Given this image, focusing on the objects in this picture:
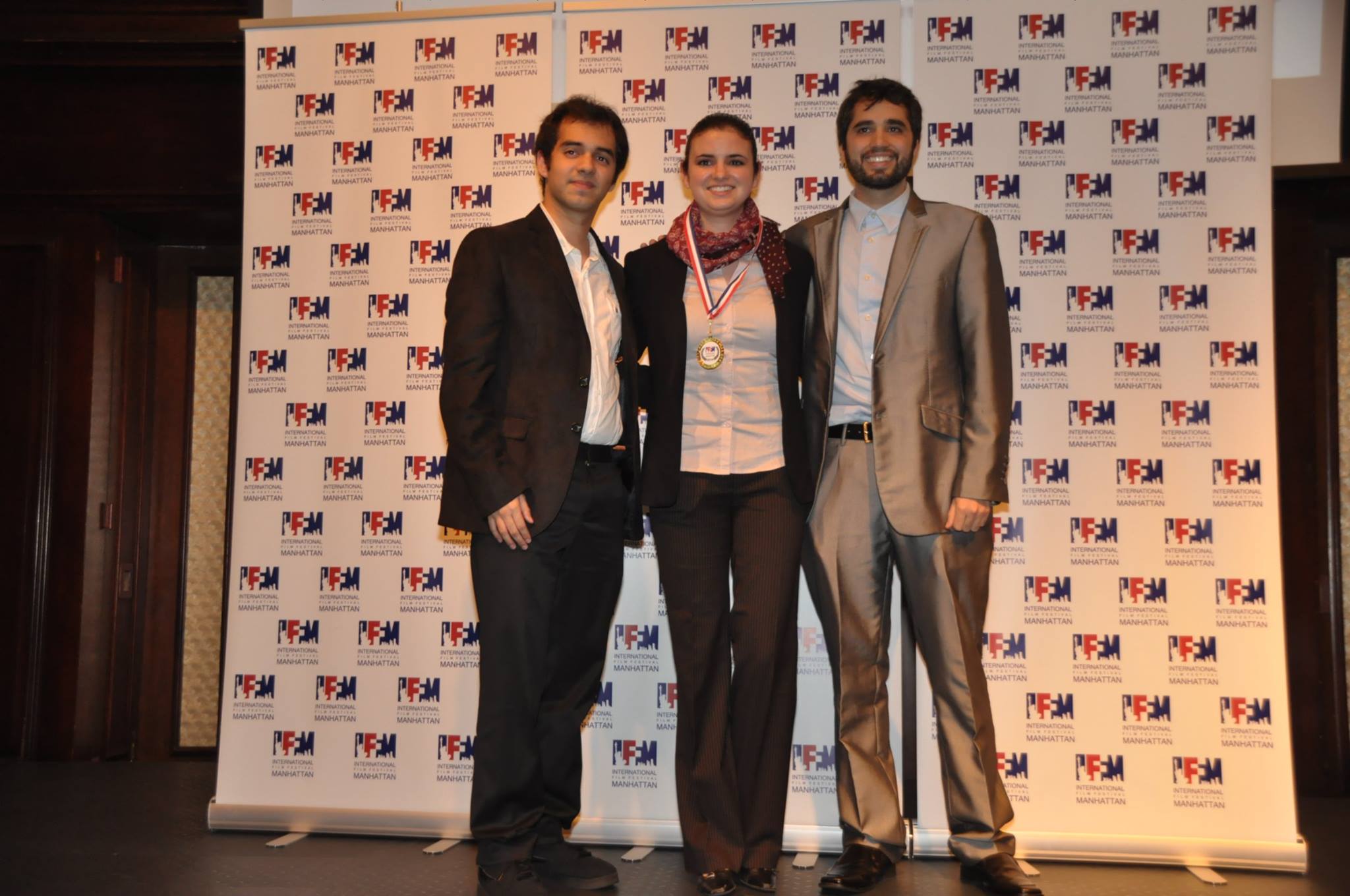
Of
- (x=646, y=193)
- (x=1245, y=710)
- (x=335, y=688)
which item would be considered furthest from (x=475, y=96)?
(x=1245, y=710)

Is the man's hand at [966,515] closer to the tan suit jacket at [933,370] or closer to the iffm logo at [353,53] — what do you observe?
the tan suit jacket at [933,370]

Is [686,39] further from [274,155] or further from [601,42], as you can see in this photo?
[274,155]

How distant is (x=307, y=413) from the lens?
12.2 ft

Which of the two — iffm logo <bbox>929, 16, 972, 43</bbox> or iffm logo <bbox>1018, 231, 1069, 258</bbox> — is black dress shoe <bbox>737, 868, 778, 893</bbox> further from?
iffm logo <bbox>929, 16, 972, 43</bbox>

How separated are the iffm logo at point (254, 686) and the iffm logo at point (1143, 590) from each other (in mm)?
2946

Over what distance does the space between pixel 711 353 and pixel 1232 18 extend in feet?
7.40

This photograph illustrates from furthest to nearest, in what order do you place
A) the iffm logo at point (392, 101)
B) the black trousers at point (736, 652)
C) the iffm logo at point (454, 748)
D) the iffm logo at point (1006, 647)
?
the iffm logo at point (392, 101) → the iffm logo at point (454, 748) → the iffm logo at point (1006, 647) → the black trousers at point (736, 652)

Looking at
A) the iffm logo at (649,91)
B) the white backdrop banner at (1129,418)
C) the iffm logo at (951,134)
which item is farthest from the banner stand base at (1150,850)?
the iffm logo at (649,91)

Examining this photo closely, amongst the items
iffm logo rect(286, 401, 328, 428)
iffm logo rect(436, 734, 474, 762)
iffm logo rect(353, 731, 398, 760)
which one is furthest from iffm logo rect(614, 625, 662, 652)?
iffm logo rect(286, 401, 328, 428)

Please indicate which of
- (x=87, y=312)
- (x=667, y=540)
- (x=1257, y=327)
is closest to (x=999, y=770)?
(x=667, y=540)

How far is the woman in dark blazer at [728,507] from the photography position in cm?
277

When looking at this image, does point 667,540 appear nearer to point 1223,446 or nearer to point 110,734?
point 1223,446

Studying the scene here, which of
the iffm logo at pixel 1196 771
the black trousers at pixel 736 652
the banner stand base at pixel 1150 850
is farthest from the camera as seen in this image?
the iffm logo at pixel 1196 771

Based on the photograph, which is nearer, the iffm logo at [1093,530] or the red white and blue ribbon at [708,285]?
the red white and blue ribbon at [708,285]
